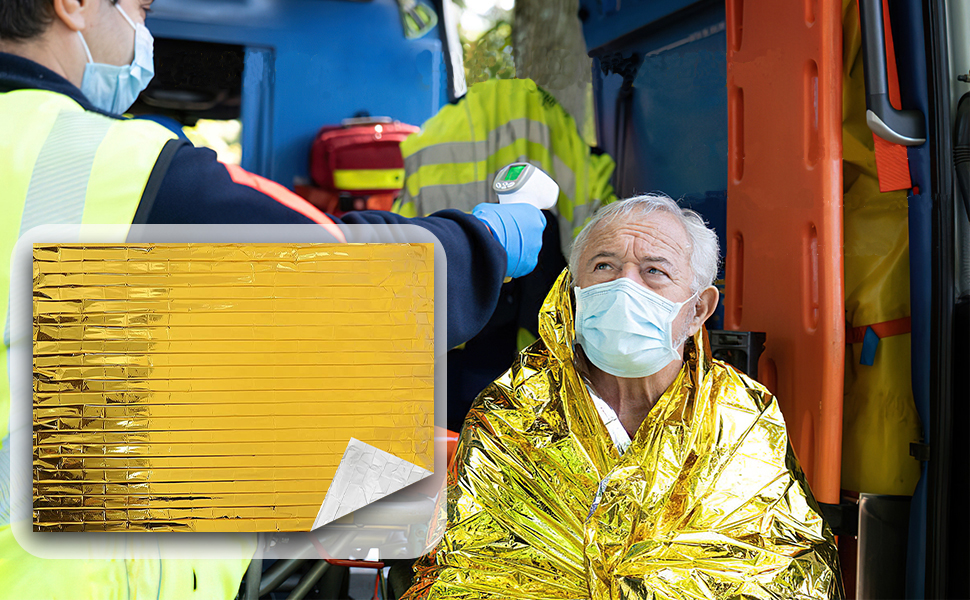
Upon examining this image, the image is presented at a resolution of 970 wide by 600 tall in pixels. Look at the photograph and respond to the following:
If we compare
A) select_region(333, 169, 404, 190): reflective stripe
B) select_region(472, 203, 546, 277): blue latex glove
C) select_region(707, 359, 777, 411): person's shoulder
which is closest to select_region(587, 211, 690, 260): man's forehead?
select_region(472, 203, 546, 277): blue latex glove

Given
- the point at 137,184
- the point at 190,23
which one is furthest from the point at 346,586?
the point at 190,23

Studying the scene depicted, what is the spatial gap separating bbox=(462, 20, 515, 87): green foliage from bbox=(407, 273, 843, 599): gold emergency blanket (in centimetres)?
64

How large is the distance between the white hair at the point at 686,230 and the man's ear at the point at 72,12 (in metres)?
1.00

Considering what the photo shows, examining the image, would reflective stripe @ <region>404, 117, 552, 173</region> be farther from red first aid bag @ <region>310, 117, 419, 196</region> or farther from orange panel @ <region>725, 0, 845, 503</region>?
orange panel @ <region>725, 0, 845, 503</region>

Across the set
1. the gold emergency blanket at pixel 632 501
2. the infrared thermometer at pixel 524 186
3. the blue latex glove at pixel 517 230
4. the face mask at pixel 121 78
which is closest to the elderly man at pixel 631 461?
the gold emergency blanket at pixel 632 501

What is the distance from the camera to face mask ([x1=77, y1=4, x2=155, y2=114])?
1.13 meters

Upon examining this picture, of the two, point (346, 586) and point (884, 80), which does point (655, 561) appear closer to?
point (884, 80)

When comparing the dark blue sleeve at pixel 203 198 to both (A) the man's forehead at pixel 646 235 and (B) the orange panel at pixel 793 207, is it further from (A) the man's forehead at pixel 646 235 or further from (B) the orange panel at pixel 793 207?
(B) the orange panel at pixel 793 207

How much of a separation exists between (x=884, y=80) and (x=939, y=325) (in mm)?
479

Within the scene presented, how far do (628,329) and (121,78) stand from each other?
1032 millimetres

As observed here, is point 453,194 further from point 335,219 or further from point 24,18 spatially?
point 24,18

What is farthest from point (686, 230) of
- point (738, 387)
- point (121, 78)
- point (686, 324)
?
point (121, 78)

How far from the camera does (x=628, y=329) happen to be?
132 centimetres

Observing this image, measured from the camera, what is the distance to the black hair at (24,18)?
3.45ft
